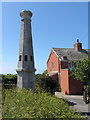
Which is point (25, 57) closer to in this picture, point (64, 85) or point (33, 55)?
point (33, 55)

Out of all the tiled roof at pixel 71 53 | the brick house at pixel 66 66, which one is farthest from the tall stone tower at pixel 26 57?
the tiled roof at pixel 71 53

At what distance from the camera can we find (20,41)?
959 centimetres

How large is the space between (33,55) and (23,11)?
3.69m

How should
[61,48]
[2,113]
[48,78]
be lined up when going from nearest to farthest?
1. [2,113]
2. [48,78]
3. [61,48]

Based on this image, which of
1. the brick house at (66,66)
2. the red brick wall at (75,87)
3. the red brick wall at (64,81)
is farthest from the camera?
the red brick wall at (64,81)

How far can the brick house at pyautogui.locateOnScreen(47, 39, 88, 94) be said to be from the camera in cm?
1747

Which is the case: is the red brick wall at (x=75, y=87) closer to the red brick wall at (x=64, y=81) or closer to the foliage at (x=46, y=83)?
the red brick wall at (x=64, y=81)

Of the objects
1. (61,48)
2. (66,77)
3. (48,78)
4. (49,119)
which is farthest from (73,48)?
(49,119)

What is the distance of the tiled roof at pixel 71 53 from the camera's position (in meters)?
22.0

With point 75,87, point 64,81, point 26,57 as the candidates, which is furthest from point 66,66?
point 26,57

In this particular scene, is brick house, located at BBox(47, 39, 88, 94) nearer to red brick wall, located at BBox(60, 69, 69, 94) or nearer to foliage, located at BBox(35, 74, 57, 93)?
red brick wall, located at BBox(60, 69, 69, 94)

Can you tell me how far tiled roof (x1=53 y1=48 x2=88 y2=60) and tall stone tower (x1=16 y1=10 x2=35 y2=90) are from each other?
12.6 meters

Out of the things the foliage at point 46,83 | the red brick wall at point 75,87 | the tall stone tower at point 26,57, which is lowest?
the red brick wall at point 75,87

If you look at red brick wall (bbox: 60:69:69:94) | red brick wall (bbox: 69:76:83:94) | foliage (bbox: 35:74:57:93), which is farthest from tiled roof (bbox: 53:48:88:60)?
foliage (bbox: 35:74:57:93)
